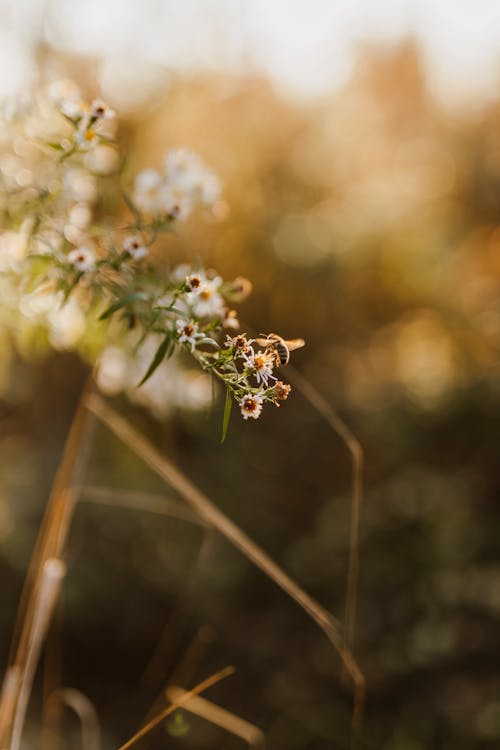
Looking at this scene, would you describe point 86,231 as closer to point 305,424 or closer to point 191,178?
point 191,178

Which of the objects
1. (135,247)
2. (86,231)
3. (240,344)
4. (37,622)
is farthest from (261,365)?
(37,622)

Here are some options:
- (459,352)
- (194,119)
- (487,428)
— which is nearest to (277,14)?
(194,119)

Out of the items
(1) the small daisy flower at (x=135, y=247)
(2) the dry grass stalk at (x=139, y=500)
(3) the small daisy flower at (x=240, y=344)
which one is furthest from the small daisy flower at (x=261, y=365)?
(2) the dry grass stalk at (x=139, y=500)

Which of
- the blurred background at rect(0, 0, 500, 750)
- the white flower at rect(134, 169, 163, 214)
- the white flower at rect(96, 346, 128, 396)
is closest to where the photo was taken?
the white flower at rect(134, 169, 163, 214)

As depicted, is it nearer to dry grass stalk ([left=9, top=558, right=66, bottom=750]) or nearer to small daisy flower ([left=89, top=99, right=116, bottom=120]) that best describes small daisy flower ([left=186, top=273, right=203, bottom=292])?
small daisy flower ([left=89, top=99, right=116, bottom=120])

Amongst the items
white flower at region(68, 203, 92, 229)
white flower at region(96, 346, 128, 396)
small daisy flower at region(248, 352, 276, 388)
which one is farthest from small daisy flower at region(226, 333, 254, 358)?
white flower at region(96, 346, 128, 396)

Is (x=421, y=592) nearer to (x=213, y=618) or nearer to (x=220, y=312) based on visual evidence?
(x=213, y=618)
